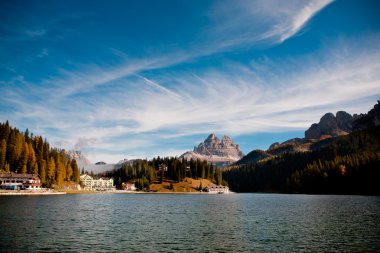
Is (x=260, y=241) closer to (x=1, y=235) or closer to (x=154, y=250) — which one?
(x=154, y=250)

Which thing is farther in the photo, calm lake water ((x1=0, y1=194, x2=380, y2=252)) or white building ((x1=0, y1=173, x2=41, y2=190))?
white building ((x1=0, y1=173, x2=41, y2=190))

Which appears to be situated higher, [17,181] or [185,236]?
[17,181]

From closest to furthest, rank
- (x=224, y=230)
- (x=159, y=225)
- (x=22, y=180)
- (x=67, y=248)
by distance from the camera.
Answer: (x=67, y=248), (x=224, y=230), (x=159, y=225), (x=22, y=180)

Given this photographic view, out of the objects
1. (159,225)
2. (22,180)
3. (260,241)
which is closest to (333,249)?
(260,241)

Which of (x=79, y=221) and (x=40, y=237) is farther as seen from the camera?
(x=79, y=221)

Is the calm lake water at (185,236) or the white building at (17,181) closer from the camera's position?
the calm lake water at (185,236)

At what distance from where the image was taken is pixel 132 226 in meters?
62.7

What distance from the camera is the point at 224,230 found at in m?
59.0

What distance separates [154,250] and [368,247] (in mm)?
29460

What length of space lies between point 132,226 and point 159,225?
5.64 m

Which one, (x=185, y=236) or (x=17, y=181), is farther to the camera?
(x=17, y=181)

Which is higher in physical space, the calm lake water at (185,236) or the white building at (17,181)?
the white building at (17,181)

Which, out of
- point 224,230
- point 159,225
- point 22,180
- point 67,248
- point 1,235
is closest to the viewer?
point 67,248

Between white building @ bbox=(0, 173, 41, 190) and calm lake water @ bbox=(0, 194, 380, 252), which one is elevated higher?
white building @ bbox=(0, 173, 41, 190)
